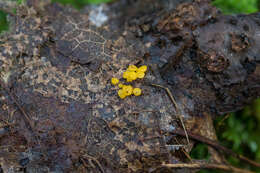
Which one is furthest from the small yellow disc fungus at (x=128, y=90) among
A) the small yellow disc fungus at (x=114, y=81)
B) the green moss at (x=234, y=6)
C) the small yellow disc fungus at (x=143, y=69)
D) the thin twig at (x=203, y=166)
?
the green moss at (x=234, y=6)

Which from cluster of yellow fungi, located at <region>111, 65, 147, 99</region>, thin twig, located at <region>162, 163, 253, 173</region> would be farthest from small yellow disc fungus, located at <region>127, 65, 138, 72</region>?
thin twig, located at <region>162, 163, 253, 173</region>

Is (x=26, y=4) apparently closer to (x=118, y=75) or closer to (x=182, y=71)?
(x=118, y=75)

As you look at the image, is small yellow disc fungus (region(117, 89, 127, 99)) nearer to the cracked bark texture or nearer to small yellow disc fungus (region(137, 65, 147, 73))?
the cracked bark texture

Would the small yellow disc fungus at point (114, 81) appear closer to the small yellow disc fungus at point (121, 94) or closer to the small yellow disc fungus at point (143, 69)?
the small yellow disc fungus at point (121, 94)

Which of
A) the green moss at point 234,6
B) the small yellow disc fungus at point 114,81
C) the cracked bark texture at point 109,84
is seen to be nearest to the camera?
the cracked bark texture at point 109,84

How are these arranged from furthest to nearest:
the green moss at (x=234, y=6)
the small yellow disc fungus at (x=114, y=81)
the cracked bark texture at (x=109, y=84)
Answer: the green moss at (x=234, y=6)
the small yellow disc fungus at (x=114, y=81)
the cracked bark texture at (x=109, y=84)

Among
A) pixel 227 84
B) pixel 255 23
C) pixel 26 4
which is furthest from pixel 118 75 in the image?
pixel 255 23

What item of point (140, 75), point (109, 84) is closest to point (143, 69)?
point (140, 75)
